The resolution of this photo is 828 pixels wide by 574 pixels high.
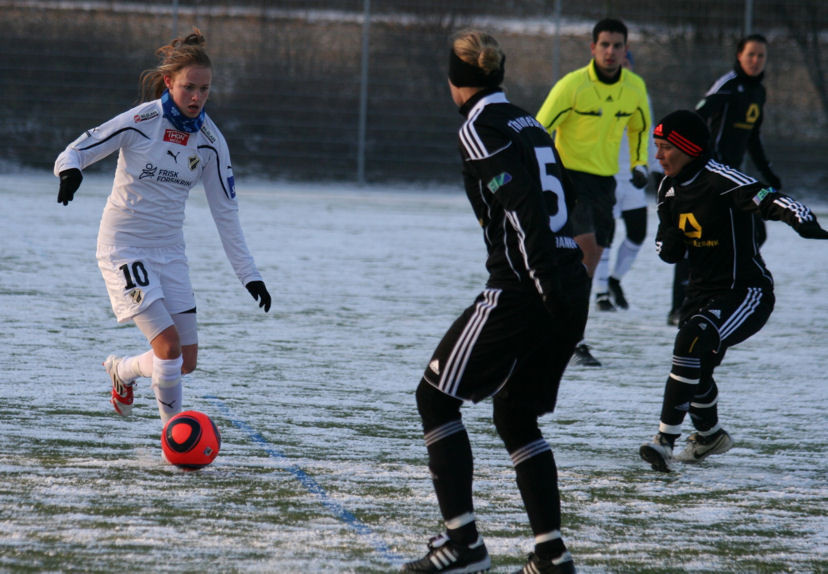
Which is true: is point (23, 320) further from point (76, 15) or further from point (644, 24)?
point (644, 24)

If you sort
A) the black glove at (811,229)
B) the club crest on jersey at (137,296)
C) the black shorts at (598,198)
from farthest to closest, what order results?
1. the black shorts at (598,198)
2. the club crest on jersey at (137,296)
3. the black glove at (811,229)

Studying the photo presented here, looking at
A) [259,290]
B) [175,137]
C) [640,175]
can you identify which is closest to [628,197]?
[640,175]

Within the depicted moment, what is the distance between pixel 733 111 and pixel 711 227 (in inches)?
155

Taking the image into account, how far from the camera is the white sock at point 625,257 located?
9.86m

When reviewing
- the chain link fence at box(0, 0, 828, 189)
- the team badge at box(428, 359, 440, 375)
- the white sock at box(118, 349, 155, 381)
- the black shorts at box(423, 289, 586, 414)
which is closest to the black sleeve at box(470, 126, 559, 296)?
the black shorts at box(423, 289, 586, 414)

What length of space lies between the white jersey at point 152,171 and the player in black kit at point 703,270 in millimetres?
1942

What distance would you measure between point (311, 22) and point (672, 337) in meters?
11.9

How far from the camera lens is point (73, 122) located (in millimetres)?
18594

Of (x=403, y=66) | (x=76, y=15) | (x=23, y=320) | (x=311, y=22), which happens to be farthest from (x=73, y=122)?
(x=23, y=320)

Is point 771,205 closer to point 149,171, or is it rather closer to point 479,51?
point 479,51

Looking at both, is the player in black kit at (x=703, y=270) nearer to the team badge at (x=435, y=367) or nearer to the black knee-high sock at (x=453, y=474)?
the black knee-high sock at (x=453, y=474)

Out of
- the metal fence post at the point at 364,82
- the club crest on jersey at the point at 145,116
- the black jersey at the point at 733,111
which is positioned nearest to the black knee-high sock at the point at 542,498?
the club crest on jersey at the point at 145,116

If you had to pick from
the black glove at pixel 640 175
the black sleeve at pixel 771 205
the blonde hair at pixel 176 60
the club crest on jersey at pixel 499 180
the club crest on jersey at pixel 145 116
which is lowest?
the black glove at pixel 640 175

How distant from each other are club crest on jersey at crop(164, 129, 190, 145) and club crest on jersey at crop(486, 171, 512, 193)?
200 centimetres
